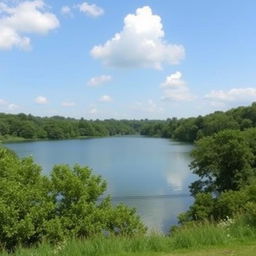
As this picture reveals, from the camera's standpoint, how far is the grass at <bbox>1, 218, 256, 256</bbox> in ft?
24.4

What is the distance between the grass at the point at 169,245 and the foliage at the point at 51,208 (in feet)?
22.0

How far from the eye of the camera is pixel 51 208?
53.0 feet

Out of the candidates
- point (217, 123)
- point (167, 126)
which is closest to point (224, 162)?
point (217, 123)

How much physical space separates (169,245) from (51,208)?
905 cm

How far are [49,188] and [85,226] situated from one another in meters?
2.43

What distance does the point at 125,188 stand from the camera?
45750 mm

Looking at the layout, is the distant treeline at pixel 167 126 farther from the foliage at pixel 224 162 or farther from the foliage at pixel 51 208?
the foliage at pixel 51 208

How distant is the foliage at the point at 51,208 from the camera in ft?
49.5

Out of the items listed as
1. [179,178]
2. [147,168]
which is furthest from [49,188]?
[147,168]

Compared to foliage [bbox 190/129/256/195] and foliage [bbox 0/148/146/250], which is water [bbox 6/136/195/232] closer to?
foliage [bbox 190/129/256/195]

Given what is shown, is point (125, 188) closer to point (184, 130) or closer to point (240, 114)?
point (240, 114)

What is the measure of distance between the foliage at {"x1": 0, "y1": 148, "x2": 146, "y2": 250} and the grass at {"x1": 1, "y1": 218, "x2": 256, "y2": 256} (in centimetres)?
670

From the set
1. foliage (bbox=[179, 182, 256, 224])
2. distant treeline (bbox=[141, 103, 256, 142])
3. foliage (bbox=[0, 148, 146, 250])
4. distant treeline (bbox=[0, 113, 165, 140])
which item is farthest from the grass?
distant treeline (bbox=[0, 113, 165, 140])

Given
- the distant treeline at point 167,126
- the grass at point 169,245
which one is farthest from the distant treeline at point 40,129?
the grass at point 169,245
